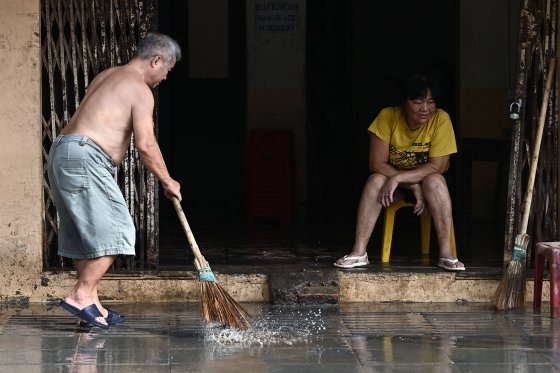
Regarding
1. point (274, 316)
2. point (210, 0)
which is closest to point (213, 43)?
point (210, 0)

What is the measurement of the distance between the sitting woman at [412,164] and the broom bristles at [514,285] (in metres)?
0.41

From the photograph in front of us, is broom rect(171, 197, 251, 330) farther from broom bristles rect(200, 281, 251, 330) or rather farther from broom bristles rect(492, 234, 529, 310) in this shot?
broom bristles rect(492, 234, 529, 310)

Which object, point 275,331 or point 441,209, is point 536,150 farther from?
point 275,331

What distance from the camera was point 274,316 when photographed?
7.55m

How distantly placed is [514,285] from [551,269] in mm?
343

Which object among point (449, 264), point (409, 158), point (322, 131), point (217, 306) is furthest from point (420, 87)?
point (322, 131)

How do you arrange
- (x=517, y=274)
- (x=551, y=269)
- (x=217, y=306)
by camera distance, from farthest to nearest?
1. (x=517, y=274)
2. (x=551, y=269)
3. (x=217, y=306)

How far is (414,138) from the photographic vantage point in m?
8.41

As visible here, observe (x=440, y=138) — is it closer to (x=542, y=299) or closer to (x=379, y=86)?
(x=542, y=299)

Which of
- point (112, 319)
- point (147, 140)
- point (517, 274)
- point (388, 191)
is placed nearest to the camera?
point (147, 140)

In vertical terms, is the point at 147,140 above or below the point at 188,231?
above

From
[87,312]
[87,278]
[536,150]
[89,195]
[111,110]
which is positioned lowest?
[87,312]

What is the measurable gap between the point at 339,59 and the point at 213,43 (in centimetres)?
268

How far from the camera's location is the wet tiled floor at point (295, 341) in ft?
20.4
